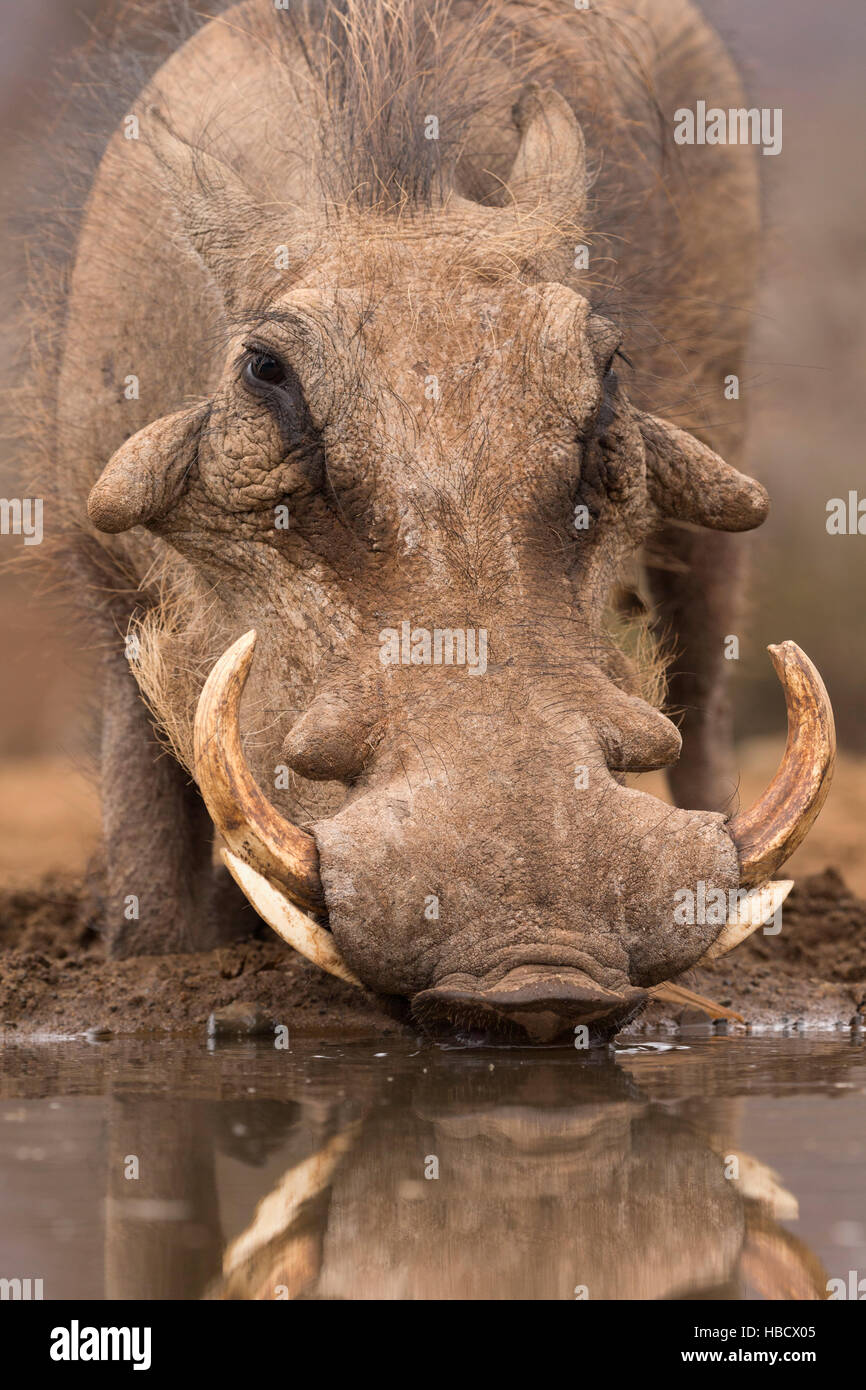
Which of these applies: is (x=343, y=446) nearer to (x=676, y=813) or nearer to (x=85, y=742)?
(x=676, y=813)

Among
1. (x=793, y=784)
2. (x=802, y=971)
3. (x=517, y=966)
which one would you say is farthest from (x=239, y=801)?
(x=802, y=971)

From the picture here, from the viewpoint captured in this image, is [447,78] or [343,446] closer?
[343,446]

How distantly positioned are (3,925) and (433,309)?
2.39 metres

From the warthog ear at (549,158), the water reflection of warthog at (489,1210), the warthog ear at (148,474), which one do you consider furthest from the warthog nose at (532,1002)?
the warthog ear at (549,158)

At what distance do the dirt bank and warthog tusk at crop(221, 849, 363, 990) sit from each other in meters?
0.24

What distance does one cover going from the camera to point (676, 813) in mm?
3020

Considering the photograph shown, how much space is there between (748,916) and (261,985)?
121 centimetres

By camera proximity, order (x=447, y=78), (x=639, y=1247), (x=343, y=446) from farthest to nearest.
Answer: (x=447, y=78) → (x=343, y=446) → (x=639, y=1247)

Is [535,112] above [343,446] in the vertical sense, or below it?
above

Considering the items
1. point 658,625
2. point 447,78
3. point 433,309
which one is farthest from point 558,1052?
point 658,625
